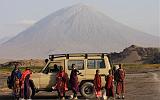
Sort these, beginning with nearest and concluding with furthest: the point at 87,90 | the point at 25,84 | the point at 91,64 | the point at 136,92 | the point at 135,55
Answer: the point at 25,84 → the point at 87,90 → the point at 91,64 → the point at 136,92 → the point at 135,55

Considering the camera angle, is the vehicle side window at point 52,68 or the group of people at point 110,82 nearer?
the group of people at point 110,82

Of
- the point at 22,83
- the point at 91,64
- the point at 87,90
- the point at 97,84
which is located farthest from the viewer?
the point at 91,64

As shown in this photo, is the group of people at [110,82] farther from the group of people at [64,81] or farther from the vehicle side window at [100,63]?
the group of people at [64,81]

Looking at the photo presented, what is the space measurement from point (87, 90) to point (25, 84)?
10.00 feet

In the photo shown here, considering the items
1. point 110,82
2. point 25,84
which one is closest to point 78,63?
point 110,82

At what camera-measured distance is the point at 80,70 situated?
23547mm

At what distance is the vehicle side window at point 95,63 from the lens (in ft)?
77.3

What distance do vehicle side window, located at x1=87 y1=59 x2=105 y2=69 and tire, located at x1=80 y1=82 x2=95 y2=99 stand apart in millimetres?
Answer: 832

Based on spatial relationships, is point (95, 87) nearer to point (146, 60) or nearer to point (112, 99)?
point (112, 99)

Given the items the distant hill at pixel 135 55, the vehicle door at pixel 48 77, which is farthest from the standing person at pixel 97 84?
the distant hill at pixel 135 55

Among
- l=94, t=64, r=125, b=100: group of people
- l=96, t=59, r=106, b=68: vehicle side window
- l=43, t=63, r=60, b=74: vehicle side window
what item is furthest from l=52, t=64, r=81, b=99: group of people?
l=96, t=59, r=106, b=68: vehicle side window

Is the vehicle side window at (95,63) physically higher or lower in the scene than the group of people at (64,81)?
higher

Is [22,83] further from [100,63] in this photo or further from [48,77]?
[100,63]

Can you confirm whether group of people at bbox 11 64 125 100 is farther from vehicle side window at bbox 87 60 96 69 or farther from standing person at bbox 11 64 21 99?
vehicle side window at bbox 87 60 96 69
